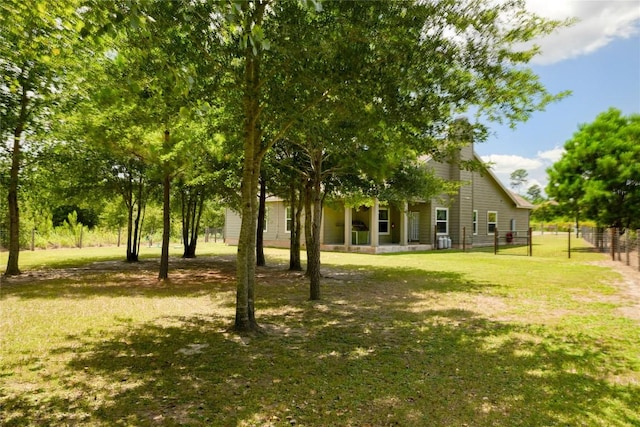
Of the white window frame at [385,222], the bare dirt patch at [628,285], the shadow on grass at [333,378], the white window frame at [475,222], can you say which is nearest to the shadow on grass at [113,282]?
the shadow on grass at [333,378]

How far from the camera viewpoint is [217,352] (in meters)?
5.15

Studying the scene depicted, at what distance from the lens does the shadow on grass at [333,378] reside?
343 cm

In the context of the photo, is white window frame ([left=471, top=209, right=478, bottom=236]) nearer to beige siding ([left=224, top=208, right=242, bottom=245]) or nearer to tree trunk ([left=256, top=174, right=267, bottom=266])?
tree trunk ([left=256, top=174, right=267, bottom=266])

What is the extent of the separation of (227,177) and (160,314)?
637 cm

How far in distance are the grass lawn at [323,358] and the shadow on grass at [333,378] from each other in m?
0.02

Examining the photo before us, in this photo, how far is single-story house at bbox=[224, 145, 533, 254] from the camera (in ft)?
79.3

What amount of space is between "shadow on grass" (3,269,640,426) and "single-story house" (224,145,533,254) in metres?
16.7

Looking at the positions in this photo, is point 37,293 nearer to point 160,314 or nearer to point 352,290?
point 160,314

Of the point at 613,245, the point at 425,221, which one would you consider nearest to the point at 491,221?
the point at 425,221

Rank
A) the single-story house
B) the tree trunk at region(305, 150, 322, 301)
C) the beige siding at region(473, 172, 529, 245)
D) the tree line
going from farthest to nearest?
1. the beige siding at region(473, 172, 529, 245)
2. the single-story house
3. the tree trunk at region(305, 150, 322, 301)
4. the tree line

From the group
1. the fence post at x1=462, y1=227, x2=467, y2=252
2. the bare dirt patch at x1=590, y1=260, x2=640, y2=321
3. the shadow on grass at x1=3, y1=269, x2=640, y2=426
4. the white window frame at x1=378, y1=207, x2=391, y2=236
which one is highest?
the white window frame at x1=378, y1=207, x2=391, y2=236

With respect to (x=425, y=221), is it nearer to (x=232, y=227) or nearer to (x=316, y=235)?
(x=232, y=227)

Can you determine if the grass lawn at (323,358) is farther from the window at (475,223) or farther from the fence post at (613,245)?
the window at (475,223)

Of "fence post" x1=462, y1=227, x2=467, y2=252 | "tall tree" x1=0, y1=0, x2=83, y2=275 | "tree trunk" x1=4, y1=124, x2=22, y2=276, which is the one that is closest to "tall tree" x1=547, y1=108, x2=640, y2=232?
"fence post" x1=462, y1=227, x2=467, y2=252
